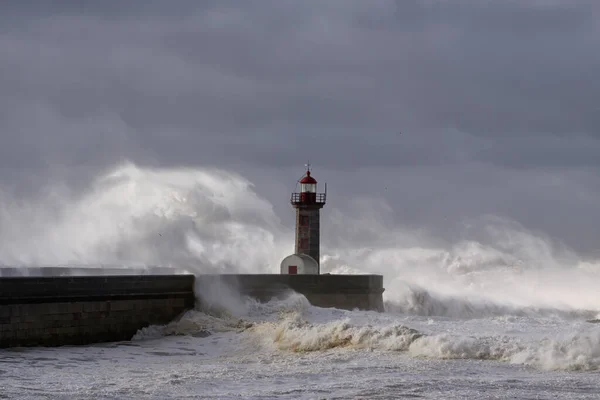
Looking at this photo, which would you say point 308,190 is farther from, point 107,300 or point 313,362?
point 313,362

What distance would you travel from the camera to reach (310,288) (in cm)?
2125

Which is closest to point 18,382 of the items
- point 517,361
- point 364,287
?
point 517,361

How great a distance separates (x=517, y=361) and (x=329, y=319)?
4960 mm

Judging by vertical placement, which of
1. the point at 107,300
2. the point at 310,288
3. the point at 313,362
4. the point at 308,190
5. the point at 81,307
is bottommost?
the point at 313,362

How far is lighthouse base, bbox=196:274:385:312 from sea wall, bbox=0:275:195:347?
102 cm

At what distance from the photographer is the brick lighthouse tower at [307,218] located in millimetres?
24047

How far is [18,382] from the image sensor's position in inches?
527

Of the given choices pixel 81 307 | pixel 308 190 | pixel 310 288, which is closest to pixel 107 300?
pixel 81 307

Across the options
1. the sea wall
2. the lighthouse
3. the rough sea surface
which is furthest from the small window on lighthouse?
the sea wall

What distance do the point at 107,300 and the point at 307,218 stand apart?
25.0 ft

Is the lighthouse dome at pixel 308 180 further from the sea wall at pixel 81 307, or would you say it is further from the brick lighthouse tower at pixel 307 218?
the sea wall at pixel 81 307

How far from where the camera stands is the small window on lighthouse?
2431 cm

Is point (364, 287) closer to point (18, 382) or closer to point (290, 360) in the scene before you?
point (290, 360)

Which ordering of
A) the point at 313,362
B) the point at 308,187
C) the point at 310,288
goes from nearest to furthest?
the point at 313,362, the point at 310,288, the point at 308,187
